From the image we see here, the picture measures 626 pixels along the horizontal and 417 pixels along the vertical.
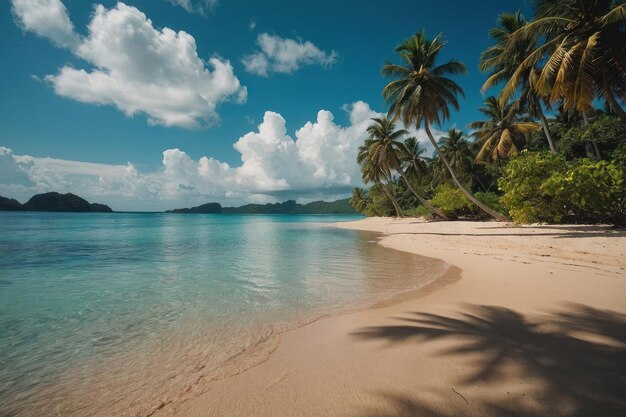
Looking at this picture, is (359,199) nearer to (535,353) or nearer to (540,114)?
(540,114)

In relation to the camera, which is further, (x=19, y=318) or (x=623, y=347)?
(x=19, y=318)

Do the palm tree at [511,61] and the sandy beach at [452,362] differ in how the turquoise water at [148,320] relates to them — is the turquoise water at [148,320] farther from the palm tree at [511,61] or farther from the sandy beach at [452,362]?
the palm tree at [511,61]

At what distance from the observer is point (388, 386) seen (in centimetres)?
273

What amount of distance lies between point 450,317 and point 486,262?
5885mm

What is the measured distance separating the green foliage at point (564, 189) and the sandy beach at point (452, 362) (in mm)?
8200

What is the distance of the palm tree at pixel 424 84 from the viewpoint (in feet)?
69.8

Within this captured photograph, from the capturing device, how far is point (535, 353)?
3170mm

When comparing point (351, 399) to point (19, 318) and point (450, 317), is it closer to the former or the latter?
point (450, 317)

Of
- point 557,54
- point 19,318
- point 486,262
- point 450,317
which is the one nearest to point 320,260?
point 486,262

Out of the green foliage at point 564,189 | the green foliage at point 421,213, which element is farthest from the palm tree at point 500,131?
the green foliage at point 564,189

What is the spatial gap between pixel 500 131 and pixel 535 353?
29.7 meters

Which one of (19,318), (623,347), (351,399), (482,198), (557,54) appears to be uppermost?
(557,54)

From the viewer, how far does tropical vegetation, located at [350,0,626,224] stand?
37.4 ft

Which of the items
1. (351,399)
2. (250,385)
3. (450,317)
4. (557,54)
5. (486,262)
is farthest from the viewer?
(557,54)
